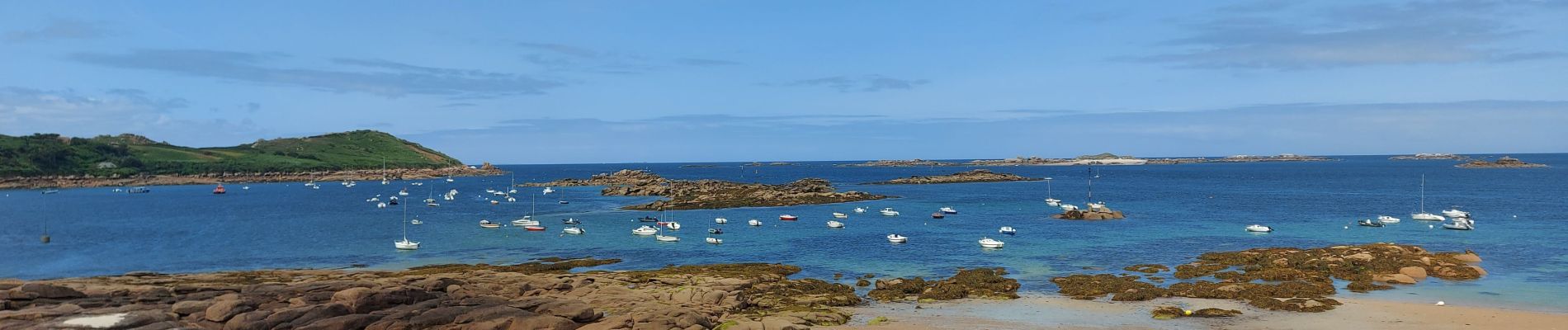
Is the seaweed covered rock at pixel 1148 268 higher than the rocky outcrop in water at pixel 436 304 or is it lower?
lower

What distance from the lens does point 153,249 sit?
65375mm

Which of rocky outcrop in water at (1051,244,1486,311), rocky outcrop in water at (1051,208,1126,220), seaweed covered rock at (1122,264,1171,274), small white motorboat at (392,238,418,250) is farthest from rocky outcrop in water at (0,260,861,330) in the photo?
rocky outcrop in water at (1051,208,1126,220)

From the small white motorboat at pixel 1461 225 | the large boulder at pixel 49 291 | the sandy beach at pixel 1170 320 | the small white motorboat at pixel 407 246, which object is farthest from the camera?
the small white motorboat at pixel 1461 225

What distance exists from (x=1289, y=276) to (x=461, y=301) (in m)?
38.4

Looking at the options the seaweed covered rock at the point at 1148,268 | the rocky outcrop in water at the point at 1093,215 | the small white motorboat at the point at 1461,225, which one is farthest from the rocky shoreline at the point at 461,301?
the small white motorboat at the point at 1461,225

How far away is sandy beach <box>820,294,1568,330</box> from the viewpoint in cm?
3127

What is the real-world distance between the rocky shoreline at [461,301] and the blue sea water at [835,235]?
26.7 feet

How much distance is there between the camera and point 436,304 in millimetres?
29641

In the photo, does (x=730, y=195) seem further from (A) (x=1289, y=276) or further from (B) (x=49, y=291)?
(B) (x=49, y=291)

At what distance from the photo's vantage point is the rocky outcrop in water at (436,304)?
85.6 ft

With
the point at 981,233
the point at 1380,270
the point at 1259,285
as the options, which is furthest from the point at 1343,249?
the point at 981,233

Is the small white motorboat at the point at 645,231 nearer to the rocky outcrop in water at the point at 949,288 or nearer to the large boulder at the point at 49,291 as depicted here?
the rocky outcrop in water at the point at 949,288

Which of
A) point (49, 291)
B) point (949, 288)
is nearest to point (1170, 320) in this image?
point (949, 288)

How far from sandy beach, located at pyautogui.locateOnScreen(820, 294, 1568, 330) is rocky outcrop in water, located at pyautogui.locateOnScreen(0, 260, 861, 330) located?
3088mm
